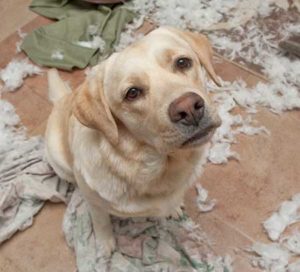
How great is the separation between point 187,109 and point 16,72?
5.00ft

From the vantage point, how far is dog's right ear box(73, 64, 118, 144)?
4.56 feet

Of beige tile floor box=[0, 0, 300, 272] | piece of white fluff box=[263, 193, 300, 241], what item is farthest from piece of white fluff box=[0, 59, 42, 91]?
piece of white fluff box=[263, 193, 300, 241]

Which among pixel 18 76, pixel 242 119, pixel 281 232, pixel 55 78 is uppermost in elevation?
pixel 55 78

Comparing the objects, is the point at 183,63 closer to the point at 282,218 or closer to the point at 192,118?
the point at 192,118

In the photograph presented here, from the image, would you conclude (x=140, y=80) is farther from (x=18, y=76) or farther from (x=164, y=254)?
(x=18, y=76)

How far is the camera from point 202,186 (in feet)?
6.99

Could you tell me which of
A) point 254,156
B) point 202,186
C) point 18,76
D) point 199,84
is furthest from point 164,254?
point 18,76

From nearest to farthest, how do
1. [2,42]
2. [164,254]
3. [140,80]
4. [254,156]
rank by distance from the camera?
[140,80] < [164,254] < [254,156] < [2,42]

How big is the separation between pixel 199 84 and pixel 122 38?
1.31m

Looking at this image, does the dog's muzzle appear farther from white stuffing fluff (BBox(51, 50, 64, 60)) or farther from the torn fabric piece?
white stuffing fluff (BBox(51, 50, 64, 60))

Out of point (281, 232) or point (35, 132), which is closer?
point (281, 232)

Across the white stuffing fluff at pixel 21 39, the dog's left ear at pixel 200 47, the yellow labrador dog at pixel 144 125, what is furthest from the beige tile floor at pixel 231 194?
the dog's left ear at pixel 200 47

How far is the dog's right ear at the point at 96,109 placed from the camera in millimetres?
1391

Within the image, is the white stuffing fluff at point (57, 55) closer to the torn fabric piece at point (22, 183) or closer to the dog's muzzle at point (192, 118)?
the torn fabric piece at point (22, 183)
